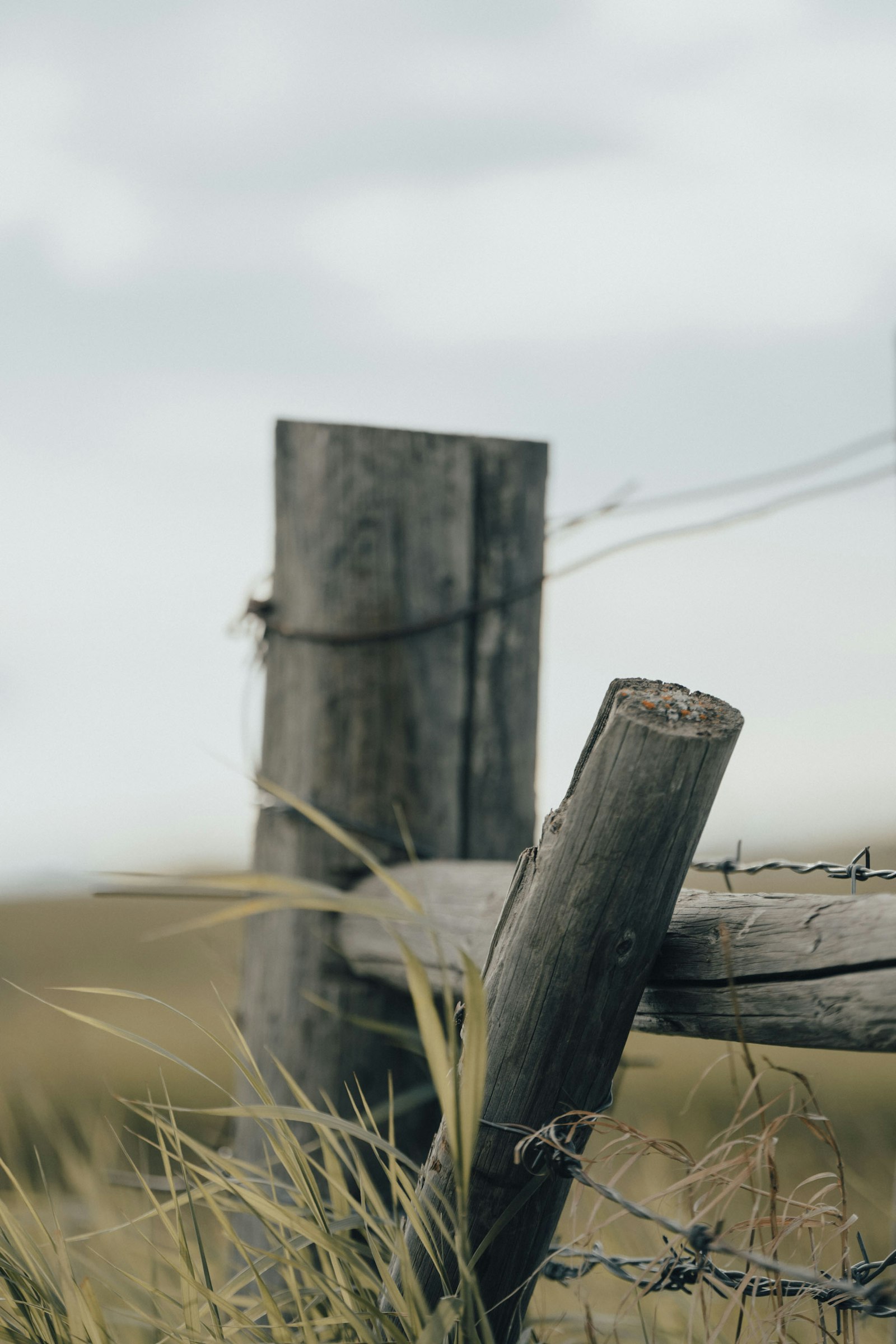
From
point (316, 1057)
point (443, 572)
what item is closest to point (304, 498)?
point (443, 572)

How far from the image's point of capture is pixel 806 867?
4.06 ft

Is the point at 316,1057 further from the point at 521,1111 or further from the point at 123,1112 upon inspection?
the point at 123,1112

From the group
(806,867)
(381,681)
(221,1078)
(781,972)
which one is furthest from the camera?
(221,1078)

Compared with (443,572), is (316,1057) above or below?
below

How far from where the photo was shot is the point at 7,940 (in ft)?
27.7

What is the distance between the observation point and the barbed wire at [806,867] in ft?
3.81

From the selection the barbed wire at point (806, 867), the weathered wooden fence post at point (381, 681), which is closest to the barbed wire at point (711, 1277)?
the barbed wire at point (806, 867)

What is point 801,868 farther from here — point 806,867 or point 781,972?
point 781,972

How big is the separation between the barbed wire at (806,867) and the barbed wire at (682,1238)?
14.0 inches

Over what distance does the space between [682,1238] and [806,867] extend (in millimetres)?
439

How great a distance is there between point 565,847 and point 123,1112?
4805 millimetres

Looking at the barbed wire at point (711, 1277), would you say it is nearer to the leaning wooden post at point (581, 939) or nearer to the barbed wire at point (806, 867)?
the leaning wooden post at point (581, 939)

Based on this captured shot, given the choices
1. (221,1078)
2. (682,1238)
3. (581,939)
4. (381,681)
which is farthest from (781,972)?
(221,1078)

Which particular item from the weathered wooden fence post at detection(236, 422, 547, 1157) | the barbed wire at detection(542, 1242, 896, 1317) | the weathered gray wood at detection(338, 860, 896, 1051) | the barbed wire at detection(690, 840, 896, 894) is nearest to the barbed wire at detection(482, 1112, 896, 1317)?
the barbed wire at detection(542, 1242, 896, 1317)
